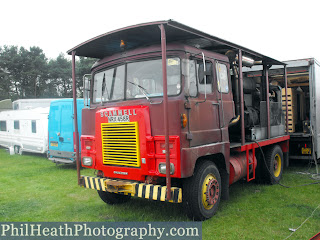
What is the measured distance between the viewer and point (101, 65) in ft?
19.2

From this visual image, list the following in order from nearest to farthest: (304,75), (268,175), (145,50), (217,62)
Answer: (145,50)
(217,62)
(268,175)
(304,75)

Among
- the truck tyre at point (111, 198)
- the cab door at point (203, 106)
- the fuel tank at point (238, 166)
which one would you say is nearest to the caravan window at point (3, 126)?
the truck tyre at point (111, 198)

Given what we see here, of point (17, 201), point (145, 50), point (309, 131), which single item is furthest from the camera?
point (309, 131)

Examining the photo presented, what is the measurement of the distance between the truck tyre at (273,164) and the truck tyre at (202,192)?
2.61m

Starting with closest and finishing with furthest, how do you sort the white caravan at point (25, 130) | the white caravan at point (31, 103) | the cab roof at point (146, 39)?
the cab roof at point (146, 39) → the white caravan at point (25, 130) → the white caravan at point (31, 103)

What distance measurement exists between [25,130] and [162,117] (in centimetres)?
1158

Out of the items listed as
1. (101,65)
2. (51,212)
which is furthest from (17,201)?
(101,65)

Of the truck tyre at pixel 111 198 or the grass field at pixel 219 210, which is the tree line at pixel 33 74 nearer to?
the grass field at pixel 219 210

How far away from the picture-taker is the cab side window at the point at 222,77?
5656 mm

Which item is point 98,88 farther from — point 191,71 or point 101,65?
point 191,71

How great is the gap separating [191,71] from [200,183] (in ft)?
5.91

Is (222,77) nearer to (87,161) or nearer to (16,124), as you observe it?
(87,161)

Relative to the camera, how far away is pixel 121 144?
5027 millimetres

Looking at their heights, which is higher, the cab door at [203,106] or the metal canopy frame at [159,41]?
the metal canopy frame at [159,41]
